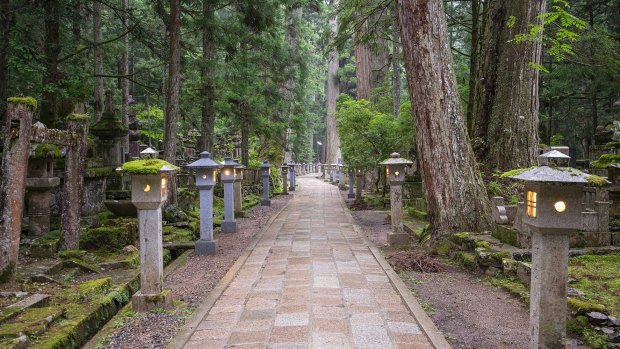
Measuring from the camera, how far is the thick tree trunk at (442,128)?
25.7 ft

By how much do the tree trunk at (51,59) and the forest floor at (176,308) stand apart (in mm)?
4596

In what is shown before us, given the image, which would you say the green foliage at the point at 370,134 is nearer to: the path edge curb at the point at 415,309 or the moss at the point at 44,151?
the path edge curb at the point at 415,309

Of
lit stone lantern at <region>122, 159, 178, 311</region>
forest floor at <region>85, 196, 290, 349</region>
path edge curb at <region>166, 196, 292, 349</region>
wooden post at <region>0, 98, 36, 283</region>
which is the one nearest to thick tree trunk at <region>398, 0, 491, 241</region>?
path edge curb at <region>166, 196, 292, 349</region>

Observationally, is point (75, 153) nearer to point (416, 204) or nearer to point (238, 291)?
point (238, 291)

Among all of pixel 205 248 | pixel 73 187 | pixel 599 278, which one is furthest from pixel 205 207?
pixel 599 278

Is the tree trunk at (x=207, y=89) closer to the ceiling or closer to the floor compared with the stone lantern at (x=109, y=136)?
closer to the ceiling

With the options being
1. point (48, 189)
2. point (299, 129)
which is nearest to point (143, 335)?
point (48, 189)

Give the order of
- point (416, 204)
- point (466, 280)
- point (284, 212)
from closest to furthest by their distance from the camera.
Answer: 1. point (466, 280)
2. point (416, 204)
3. point (284, 212)

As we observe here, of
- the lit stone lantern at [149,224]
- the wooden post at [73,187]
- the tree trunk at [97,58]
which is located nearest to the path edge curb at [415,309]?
the lit stone lantern at [149,224]

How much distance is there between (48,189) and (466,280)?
7.07 metres

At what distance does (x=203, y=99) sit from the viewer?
14.0 metres

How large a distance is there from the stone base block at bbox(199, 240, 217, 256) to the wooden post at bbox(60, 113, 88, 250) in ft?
6.33

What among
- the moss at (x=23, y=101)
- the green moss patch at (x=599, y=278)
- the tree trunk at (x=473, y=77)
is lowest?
the green moss patch at (x=599, y=278)

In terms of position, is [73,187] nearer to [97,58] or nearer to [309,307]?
[309,307]
